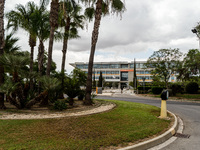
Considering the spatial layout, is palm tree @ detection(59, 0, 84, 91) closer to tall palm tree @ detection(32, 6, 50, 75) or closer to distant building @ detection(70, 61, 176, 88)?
tall palm tree @ detection(32, 6, 50, 75)

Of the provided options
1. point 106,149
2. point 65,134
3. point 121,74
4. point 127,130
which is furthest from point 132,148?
point 121,74

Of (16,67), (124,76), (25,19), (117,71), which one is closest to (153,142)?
(16,67)

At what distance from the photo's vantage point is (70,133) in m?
4.70

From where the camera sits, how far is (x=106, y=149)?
3689mm

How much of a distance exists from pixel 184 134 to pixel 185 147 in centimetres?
135

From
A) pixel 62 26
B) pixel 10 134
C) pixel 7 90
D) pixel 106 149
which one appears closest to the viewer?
pixel 106 149

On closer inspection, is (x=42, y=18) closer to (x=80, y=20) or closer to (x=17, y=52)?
(x=17, y=52)

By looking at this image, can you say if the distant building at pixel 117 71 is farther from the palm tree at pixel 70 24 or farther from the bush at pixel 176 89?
the palm tree at pixel 70 24

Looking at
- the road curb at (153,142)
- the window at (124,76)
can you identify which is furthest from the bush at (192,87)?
the window at (124,76)

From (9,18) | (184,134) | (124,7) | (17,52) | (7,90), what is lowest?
(184,134)

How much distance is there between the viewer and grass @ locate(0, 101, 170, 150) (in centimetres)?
379

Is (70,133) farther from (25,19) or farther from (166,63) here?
(166,63)

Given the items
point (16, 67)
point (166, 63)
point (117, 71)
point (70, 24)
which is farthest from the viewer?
point (117, 71)

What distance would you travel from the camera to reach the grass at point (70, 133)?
3.79 metres
